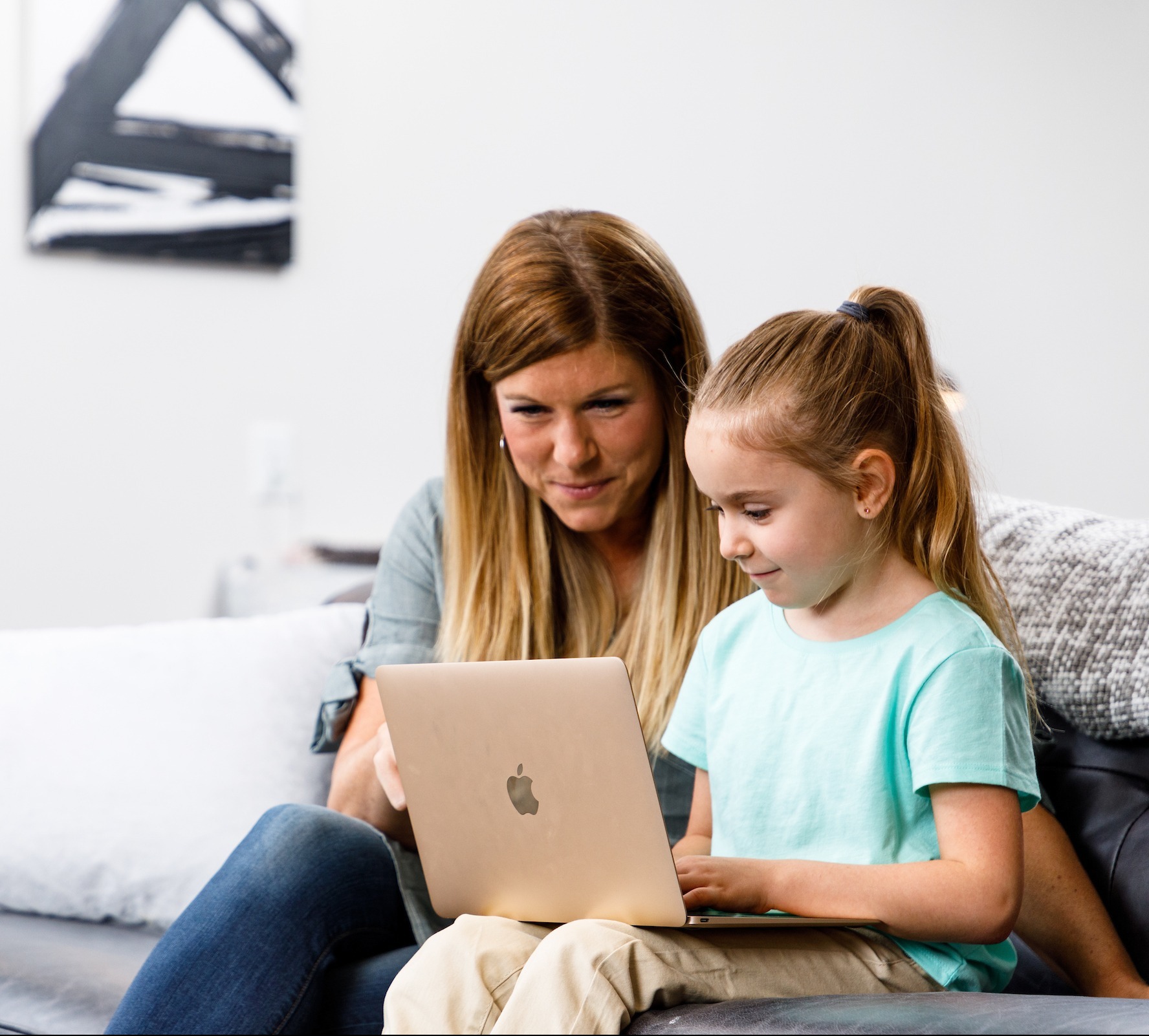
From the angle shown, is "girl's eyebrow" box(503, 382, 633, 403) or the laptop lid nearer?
the laptop lid

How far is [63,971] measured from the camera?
119 cm

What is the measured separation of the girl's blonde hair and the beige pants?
0.30 m

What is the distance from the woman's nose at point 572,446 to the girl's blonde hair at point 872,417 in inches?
8.0

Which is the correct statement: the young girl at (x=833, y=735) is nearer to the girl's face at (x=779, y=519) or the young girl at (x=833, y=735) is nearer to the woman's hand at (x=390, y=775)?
the girl's face at (x=779, y=519)

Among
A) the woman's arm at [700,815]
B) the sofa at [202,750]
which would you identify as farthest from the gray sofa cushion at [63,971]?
the woman's arm at [700,815]

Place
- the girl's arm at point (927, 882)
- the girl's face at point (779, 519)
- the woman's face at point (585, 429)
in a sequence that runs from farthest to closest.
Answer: the woman's face at point (585, 429), the girl's face at point (779, 519), the girl's arm at point (927, 882)

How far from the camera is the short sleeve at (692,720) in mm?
1101

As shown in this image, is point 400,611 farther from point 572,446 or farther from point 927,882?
point 927,882

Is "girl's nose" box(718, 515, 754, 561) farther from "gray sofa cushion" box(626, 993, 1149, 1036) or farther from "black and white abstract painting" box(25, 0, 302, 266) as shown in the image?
"black and white abstract painting" box(25, 0, 302, 266)

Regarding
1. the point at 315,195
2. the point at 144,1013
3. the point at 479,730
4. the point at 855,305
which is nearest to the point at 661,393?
the point at 855,305

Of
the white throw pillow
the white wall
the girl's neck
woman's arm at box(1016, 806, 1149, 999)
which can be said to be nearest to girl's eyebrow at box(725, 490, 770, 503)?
the girl's neck

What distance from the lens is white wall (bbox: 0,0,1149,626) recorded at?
2.03 m

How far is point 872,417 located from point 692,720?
335mm

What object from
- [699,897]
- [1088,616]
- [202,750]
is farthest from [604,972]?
[202,750]
